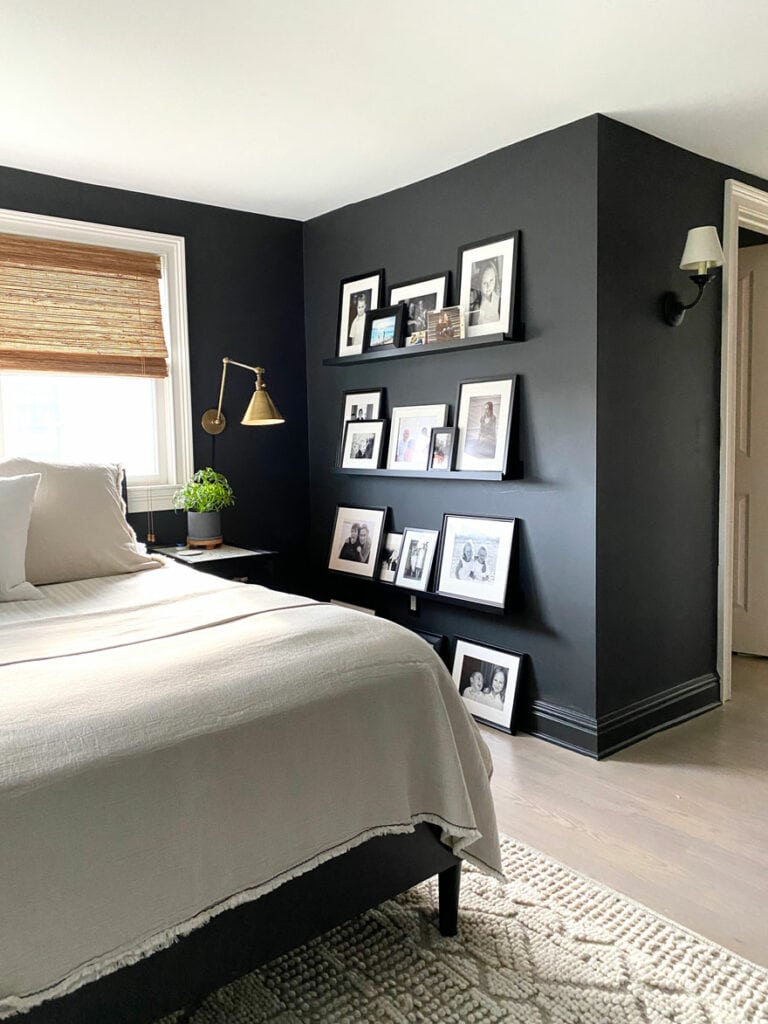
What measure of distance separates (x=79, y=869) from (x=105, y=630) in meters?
0.80

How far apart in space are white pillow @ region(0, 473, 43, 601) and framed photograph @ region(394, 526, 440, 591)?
1750mm

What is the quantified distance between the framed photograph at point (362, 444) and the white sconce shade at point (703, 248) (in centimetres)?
156

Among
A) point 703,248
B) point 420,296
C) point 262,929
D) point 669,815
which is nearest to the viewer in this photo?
point 262,929

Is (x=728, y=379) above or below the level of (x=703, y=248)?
below

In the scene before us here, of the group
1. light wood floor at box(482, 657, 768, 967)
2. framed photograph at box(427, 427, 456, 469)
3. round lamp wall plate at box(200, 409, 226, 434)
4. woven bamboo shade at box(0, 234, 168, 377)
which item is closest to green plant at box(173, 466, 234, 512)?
round lamp wall plate at box(200, 409, 226, 434)

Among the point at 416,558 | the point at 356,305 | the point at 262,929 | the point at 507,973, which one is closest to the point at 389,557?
the point at 416,558

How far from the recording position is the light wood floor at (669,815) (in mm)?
2143

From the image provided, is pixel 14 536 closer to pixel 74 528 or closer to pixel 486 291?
pixel 74 528

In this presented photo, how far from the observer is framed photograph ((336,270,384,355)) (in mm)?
3939

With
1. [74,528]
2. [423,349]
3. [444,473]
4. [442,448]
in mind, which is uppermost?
[423,349]

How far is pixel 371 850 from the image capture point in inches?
68.3

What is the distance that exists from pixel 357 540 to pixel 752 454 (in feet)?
7.34

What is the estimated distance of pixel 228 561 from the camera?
3.57m

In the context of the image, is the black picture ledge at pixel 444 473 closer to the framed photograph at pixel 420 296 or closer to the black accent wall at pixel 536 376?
the black accent wall at pixel 536 376
